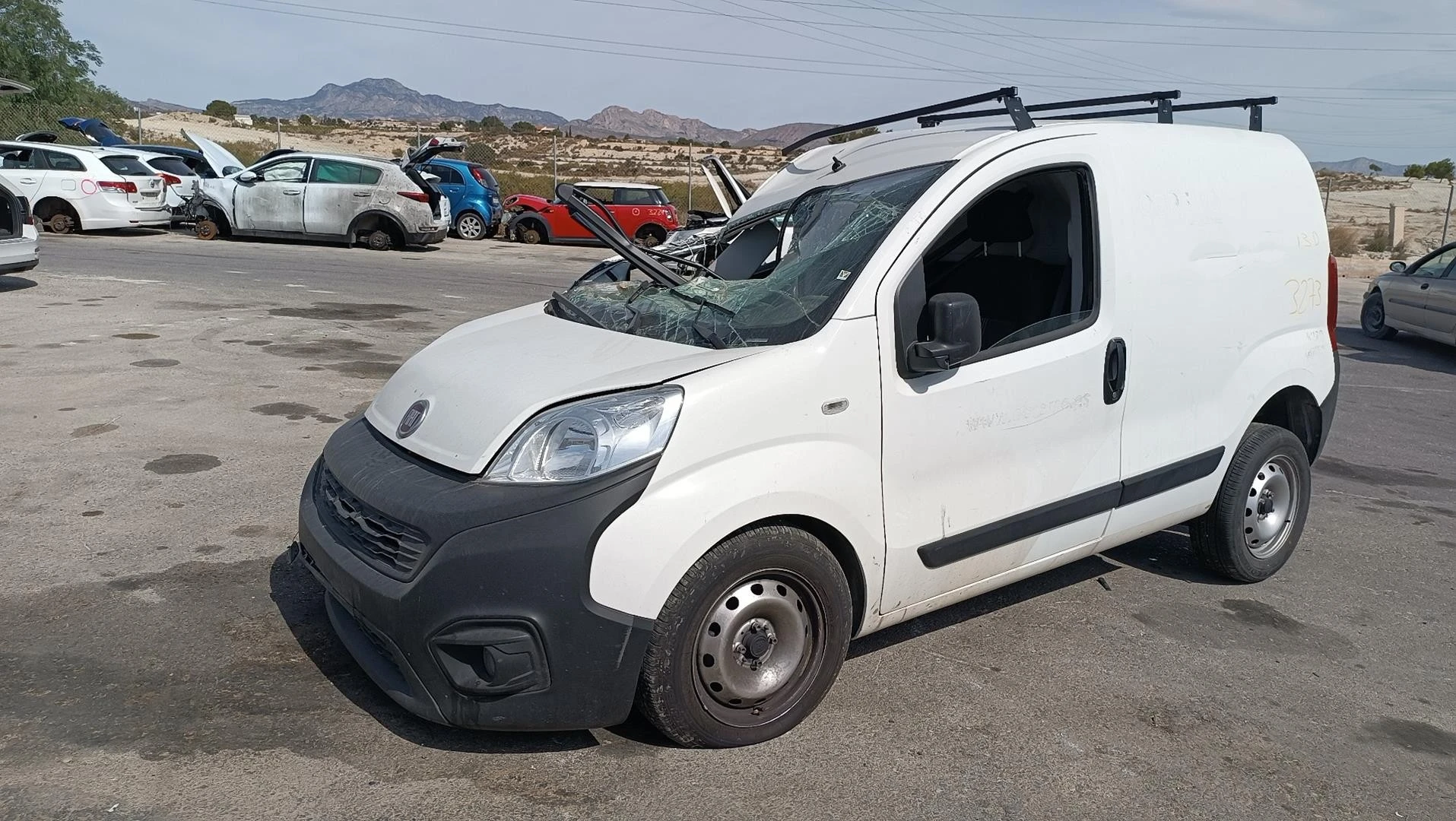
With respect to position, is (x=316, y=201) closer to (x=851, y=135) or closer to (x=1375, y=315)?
(x=851, y=135)

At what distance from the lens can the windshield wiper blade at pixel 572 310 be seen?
4114mm

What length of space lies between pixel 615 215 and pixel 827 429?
71.0 ft

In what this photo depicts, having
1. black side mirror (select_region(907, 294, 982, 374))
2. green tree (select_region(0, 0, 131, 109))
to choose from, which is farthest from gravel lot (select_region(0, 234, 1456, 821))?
green tree (select_region(0, 0, 131, 109))

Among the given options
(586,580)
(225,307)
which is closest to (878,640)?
(586,580)

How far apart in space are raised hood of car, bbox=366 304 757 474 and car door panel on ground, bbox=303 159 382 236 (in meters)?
16.8

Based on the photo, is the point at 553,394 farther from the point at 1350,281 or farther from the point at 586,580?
the point at 1350,281

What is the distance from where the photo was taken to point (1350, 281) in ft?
77.2

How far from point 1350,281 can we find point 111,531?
24505 millimetres

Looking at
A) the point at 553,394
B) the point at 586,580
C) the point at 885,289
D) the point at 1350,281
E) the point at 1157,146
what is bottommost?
the point at 1350,281

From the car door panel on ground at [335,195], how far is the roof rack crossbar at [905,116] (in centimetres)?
1571

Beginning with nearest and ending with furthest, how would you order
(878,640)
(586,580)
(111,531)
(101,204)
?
(586,580) < (878,640) < (111,531) < (101,204)

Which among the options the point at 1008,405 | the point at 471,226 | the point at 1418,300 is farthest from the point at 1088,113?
the point at 471,226

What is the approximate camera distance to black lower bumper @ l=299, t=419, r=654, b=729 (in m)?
3.08

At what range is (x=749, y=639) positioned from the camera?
11.2ft
